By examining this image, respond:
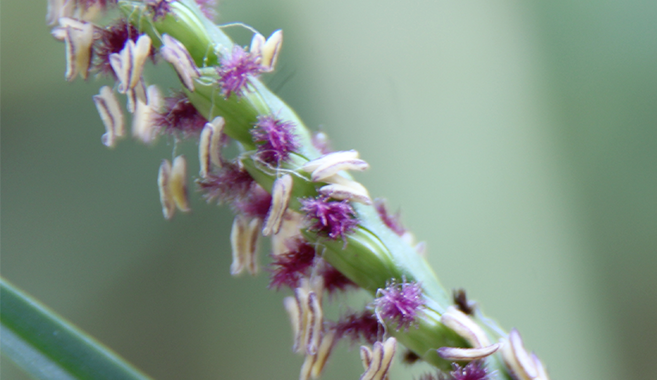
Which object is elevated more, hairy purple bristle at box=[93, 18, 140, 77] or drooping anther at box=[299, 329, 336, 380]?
hairy purple bristle at box=[93, 18, 140, 77]

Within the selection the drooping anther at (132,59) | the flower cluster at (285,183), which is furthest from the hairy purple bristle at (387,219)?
the drooping anther at (132,59)

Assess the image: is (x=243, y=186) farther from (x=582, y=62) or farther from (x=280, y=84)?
(x=582, y=62)

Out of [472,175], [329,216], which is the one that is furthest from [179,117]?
[472,175]

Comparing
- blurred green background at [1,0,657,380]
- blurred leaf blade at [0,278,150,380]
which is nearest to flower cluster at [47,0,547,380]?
blurred leaf blade at [0,278,150,380]

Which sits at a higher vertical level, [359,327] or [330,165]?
[330,165]

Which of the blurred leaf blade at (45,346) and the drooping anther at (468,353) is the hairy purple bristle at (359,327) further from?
the blurred leaf blade at (45,346)

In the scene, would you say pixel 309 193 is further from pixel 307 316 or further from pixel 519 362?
pixel 519 362

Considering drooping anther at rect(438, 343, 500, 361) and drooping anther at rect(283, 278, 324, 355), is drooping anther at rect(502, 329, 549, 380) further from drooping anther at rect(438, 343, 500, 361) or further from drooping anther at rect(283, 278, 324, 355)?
drooping anther at rect(283, 278, 324, 355)
